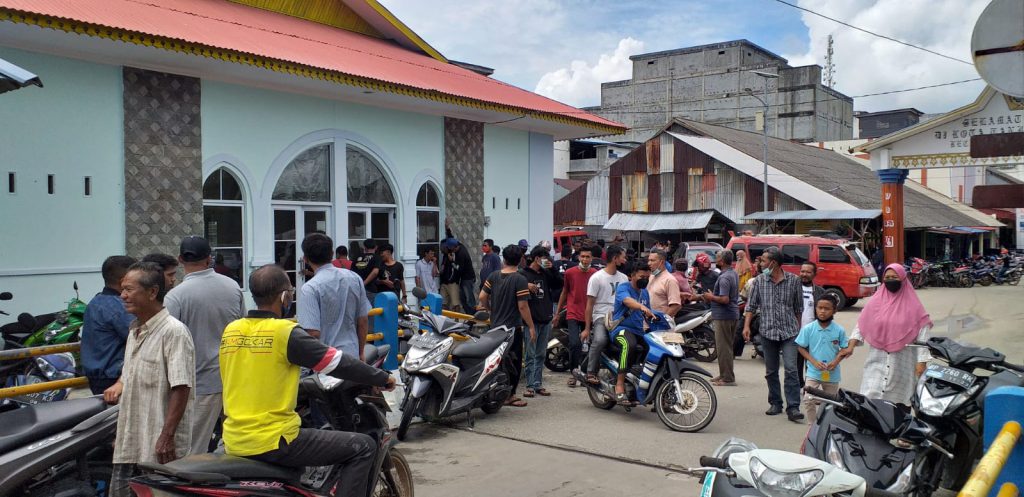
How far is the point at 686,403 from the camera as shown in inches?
287

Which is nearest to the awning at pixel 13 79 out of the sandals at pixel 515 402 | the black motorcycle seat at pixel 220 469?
the black motorcycle seat at pixel 220 469

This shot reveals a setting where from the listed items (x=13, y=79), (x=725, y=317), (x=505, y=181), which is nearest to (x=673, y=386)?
(x=725, y=317)

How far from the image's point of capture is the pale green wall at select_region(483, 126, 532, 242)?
16094mm

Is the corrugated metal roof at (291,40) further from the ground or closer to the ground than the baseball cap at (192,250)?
further from the ground

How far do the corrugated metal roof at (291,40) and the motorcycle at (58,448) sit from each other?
5693 mm

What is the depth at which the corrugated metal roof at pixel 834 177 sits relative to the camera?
102 ft

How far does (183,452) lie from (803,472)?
10.3 feet

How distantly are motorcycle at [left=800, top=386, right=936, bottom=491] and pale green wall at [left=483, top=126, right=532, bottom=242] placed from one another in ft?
38.2

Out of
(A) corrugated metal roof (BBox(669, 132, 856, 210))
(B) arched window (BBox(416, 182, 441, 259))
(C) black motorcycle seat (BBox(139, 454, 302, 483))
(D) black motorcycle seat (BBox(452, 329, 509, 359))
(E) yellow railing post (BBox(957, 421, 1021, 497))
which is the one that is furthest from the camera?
(A) corrugated metal roof (BBox(669, 132, 856, 210))

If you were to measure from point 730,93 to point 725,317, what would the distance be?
45698 mm

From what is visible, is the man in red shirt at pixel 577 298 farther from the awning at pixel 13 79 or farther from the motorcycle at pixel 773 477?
the awning at pixel 13 79

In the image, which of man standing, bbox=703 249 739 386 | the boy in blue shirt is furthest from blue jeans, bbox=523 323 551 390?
Answer: the boy in blue shirt

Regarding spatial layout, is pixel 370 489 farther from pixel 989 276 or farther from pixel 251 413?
pixel 989 276

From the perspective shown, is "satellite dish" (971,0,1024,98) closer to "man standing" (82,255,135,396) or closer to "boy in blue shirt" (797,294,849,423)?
"boy in blue shirt" (797,294,849,423)
